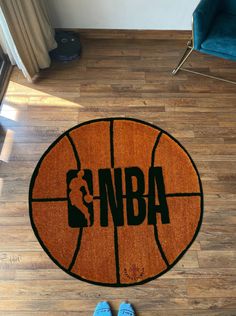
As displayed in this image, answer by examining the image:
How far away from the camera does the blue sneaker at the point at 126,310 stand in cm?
136

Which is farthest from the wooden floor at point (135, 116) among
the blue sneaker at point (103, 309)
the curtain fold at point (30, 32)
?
the curtain fold at point (30, 32)

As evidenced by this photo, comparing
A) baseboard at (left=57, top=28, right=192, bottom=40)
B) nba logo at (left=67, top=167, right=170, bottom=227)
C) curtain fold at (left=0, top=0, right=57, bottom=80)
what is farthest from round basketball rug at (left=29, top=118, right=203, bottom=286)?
baseboard at (left=57, top=28, right=192, bottom=40)

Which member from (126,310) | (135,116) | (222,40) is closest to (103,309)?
(126,310)

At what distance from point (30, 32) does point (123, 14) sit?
80 cm

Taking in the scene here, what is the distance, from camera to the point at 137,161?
1779 mm

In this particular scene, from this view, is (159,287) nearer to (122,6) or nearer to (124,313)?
(124,313)

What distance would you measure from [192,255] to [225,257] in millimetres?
184

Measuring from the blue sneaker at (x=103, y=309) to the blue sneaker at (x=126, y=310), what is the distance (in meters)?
0.06

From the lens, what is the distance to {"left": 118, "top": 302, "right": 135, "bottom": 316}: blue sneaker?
4.45 ft

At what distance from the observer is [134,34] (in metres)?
2.40

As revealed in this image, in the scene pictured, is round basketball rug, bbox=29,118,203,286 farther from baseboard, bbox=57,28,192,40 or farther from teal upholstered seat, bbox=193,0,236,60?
baseboard, bbox=57,28,192,40

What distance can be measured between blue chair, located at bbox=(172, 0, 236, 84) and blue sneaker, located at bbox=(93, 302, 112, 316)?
1.68 m

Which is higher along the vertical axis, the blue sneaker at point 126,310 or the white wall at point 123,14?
the white wall at point 123,14

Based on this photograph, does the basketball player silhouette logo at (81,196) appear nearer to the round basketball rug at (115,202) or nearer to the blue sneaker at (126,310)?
the round basketball rug at (115,202)
